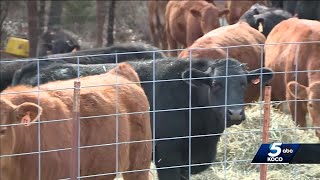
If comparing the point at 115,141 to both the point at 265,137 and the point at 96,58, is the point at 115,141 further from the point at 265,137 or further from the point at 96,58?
the point at 96,58

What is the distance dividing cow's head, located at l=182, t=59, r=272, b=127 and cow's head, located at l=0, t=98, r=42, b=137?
7.63 feet

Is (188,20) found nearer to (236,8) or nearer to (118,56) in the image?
(236,8)

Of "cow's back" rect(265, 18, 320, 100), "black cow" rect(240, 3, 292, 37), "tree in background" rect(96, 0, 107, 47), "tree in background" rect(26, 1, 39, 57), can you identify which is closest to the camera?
"cow's back" rect(265, 18, 320, 100)

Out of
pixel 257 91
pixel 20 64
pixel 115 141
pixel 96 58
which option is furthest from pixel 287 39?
pixel 115 141

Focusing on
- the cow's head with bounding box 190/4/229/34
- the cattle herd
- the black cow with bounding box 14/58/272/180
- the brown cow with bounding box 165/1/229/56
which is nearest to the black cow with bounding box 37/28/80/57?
the brown cow with bounding box 165/1/229/56

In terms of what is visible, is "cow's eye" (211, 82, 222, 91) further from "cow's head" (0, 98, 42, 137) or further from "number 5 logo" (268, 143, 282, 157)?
"cow's head" (0, 98, 42, 137)

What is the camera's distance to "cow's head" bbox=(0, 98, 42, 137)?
4.90 meters

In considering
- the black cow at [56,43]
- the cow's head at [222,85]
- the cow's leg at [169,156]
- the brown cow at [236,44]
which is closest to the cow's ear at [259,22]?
the brown cow at [236,44]

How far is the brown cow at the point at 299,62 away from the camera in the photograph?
25.0ft

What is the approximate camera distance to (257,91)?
352 inches

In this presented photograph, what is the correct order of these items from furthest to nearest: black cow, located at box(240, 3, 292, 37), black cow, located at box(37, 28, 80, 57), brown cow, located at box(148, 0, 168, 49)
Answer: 1. brown cow, located at box(148, 0, 168, 49)
2. black cow, located at box(37, 28, 80, 57)
3. black cow, located at box(240, 3, 292, 37)

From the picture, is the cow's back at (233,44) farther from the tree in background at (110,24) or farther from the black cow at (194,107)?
the tree in background at (110,24)

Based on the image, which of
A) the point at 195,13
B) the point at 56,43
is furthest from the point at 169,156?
the point at 56,43

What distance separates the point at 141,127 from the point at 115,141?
475 mm
